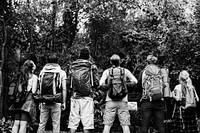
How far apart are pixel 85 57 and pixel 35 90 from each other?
1.33m

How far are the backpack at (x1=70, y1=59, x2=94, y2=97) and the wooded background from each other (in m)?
4.50

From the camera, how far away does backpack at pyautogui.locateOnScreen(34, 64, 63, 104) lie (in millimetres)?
5895

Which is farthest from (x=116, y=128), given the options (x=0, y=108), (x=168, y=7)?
(x=168, y=7)

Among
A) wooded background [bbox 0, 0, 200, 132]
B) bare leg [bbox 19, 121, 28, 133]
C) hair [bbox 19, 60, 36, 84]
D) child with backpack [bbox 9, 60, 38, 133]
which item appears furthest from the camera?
wooded background [bbox 0, 0, 200, 132]

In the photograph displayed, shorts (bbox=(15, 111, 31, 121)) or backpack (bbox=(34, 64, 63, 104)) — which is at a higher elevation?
backpack (bbox=(34, 64, 63, 104))

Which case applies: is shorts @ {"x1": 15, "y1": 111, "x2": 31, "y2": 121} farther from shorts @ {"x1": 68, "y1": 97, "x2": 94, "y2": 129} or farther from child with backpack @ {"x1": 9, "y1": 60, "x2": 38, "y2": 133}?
shorts @ {"x1": 68, "y1": 97, "x2": 94, "y2": 129}

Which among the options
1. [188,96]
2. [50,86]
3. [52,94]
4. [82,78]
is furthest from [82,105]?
[188,96]

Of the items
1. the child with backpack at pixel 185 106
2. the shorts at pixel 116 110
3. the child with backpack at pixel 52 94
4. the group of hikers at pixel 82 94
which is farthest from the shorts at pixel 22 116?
the child with backpack at pixel 185 106

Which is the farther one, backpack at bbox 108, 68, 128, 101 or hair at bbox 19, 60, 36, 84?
hair at bbox 19, 60, 36, 84

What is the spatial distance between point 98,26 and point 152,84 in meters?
7.74

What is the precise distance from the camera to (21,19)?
35.1 feet

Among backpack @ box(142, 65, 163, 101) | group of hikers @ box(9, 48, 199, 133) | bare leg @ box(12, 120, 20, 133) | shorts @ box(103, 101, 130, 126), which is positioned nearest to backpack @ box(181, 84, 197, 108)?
group of hikers @ box(9, 48, 199, 133)

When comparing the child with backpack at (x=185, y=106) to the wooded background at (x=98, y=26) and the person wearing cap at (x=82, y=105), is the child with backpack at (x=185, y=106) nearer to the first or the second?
the person wearing cap at (x=82, y=105)

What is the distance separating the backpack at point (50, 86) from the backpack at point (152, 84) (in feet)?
6.35
